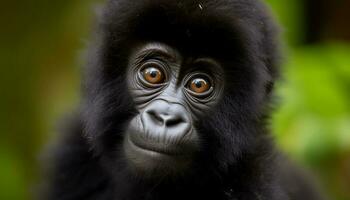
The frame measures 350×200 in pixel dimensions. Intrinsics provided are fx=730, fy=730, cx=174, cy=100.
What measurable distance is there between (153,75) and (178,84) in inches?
5.3

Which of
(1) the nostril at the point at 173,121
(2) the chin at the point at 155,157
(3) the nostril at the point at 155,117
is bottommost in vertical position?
Answer: (2) the chin at the point at 155,157

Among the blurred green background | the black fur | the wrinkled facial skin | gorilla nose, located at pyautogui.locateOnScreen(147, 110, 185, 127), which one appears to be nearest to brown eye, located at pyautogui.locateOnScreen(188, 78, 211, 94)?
the wrinkled facial skin

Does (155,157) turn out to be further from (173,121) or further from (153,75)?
(153,75)

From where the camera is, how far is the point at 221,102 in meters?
3.52

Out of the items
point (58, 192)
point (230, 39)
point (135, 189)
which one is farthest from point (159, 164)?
point (58, 192)

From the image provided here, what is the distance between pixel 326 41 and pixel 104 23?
397 centimetres

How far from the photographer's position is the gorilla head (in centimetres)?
338

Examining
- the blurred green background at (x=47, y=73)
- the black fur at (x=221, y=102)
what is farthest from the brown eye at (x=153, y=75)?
the blurred green background at (x=47, y=73)

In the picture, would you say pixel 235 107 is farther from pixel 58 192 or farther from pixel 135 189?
pixel 58 192

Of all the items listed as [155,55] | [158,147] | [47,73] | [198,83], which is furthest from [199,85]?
[47,73]

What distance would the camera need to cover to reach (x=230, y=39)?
133 inches

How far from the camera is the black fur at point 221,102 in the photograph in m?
3.40

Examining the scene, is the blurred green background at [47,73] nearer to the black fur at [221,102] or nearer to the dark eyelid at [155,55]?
the black fur at [221,102]

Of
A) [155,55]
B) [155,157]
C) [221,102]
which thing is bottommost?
[155,157]
